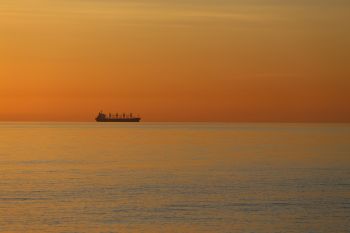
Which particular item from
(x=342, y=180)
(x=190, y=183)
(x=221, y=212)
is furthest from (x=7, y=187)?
(x=342, y=180)

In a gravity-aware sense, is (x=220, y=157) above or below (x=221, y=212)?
above

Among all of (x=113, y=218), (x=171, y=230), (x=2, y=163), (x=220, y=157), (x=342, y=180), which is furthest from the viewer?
(x=220, y=157)

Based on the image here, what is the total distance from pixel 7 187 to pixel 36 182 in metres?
3.43

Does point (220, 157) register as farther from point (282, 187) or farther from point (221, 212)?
point (221, 212)

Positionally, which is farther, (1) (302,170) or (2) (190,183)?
(1) (302,170)

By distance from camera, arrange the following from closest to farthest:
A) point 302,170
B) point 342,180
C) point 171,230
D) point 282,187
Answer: point 171,230
point 282,187
point 342,180
point 302,170

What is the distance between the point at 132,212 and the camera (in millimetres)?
36688

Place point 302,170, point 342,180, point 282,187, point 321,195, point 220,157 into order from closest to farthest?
point 321,195, point 282,187, point 342,180, point 302,170, point 220,157

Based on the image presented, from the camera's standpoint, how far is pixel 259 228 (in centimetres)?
3312

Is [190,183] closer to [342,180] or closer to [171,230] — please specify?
[342,180]

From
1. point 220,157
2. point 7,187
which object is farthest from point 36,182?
point 220,157

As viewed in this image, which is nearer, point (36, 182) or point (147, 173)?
point (36, 182)

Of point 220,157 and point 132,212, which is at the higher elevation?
point 220,157

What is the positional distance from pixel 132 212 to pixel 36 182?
15.7m
